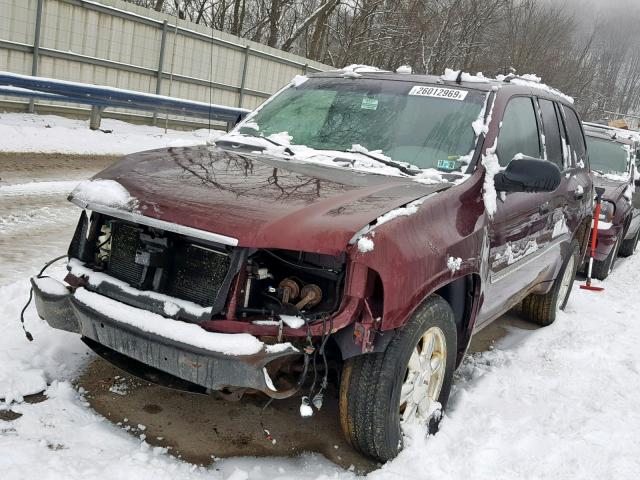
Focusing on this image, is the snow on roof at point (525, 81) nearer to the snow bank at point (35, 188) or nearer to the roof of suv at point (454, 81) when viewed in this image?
the roof of suv at point (454, 81)

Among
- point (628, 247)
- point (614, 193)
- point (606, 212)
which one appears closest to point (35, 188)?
point (606, 212)

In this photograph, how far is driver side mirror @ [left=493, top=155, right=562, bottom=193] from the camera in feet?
11.3

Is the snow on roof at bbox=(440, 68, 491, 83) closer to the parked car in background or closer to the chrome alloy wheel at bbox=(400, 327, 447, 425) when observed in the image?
the chrome alloy wheel at bbox=(400, 327, 447, 425)

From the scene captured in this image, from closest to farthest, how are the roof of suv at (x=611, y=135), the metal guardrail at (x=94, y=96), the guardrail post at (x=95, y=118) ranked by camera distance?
1. the roof of suv at (x=611, y=135)
2. the metal guardrail at (x=94, y=96)
3. the guardrail post at (x=95, y=118)

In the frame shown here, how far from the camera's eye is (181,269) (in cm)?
290

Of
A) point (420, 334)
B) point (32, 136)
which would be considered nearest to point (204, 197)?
point (420, 334)

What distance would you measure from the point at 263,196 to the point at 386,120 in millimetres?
1384

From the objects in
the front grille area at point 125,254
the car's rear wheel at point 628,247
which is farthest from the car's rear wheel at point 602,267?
the front grille area at point 125,254

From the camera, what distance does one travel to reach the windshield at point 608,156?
31.4 feet

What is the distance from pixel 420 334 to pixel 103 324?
1424 mm

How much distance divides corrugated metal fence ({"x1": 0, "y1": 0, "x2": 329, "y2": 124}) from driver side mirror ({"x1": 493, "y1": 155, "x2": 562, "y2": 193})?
8.40 m

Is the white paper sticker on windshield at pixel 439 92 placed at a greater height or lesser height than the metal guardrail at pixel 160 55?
lesser

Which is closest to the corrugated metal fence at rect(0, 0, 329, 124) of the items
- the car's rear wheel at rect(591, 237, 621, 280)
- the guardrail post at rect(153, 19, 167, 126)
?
the guardrail post at rect(153, 19, 167, 126)

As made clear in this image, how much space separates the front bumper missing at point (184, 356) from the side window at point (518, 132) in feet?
6.75
